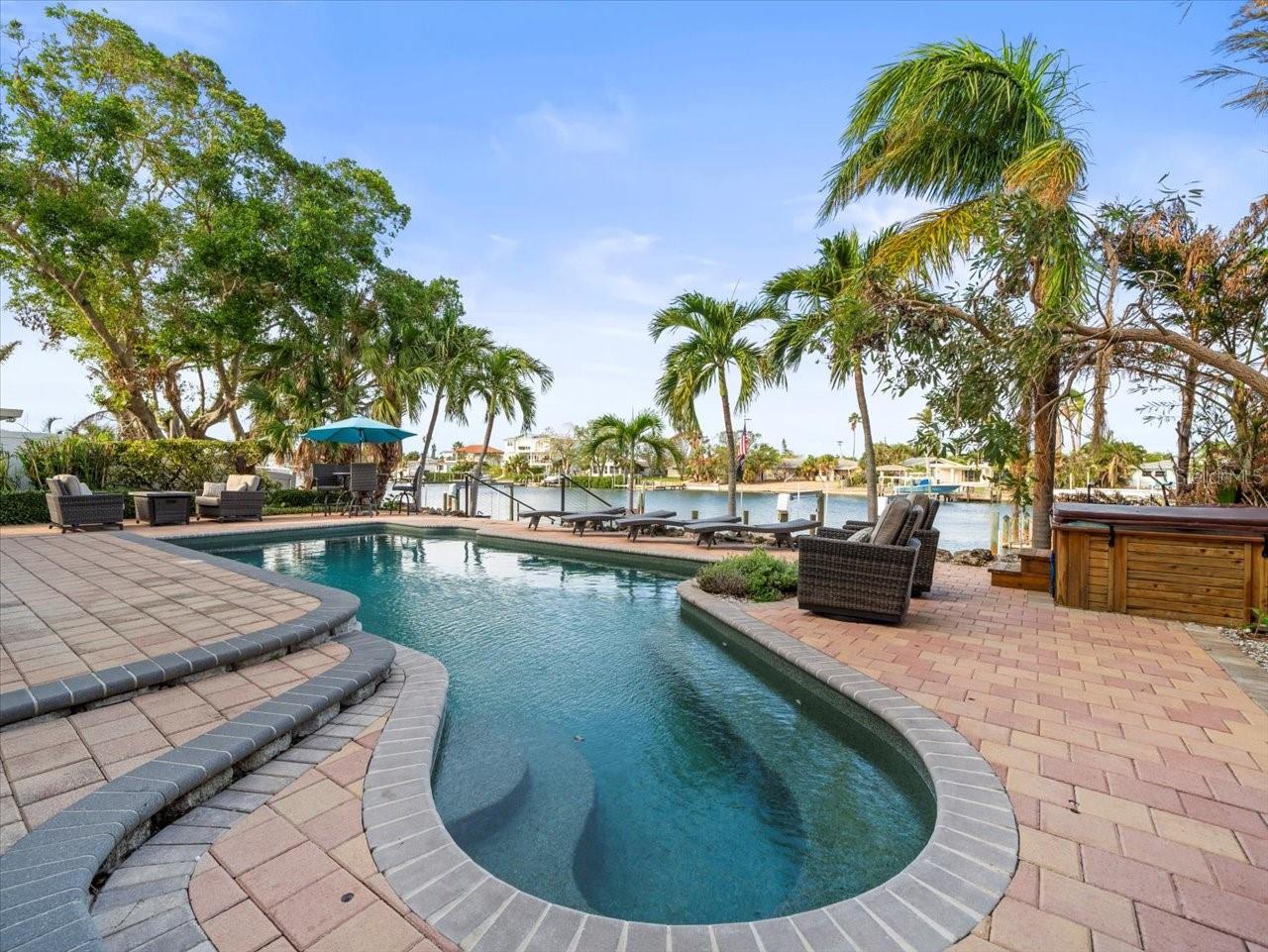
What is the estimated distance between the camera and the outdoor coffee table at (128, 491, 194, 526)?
10.8 meters

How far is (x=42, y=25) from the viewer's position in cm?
1341

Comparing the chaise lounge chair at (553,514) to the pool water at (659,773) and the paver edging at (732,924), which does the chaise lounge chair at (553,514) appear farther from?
the paver edging at (732,924)

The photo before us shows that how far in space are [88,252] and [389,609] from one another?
12721mm

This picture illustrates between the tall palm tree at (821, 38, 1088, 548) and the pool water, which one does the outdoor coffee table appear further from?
the tall palm tree at (821, 38, 1088, 548)

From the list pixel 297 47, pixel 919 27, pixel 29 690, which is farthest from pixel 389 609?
pixel 297 47

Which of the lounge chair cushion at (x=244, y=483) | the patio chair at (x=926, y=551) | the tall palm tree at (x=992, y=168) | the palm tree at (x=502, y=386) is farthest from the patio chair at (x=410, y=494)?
the patio chair at (x=926, y=551)

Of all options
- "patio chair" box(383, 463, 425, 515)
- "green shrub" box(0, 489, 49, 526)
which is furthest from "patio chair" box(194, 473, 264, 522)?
"patio chair" box(383, 463, 425, 515)

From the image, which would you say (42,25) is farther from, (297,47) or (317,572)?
(317,572)

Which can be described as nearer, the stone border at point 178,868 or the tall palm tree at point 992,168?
the stone border at point 178,868

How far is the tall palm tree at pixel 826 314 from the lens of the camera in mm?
7388

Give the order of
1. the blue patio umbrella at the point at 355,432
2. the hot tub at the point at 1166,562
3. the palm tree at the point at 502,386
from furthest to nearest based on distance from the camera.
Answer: the palm tree at the point at 502,386 < the blue patio umbrella at the point at 355,432 < the hot tub at the point at 1166,562

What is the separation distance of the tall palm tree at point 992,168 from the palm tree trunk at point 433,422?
32.3 feet

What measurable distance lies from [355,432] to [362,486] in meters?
1.31

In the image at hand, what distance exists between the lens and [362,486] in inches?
531
